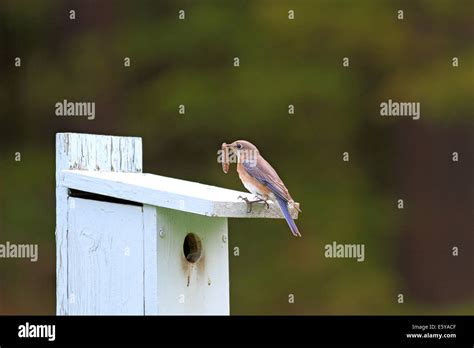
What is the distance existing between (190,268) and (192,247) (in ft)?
0.38

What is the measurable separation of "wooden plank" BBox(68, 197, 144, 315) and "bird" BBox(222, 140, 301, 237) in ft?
1.64

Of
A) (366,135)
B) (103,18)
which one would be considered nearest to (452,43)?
(366,135)

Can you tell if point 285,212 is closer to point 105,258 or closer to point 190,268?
point 190,268

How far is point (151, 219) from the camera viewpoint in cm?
406

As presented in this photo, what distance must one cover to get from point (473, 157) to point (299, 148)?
74.7 inches

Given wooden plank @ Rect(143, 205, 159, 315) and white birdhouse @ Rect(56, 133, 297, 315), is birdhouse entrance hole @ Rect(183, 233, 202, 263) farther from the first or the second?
wooden plank @ Rect(143, 205, 159, 315)

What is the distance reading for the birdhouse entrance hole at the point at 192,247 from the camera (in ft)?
14.1

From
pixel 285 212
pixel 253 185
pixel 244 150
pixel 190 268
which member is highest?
pixel 244 150

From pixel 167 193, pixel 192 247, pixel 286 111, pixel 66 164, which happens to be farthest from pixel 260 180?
pixel 286 111

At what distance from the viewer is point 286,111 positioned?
34.0 feet

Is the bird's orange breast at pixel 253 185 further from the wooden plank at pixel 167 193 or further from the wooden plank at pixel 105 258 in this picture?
the wooden plank at pixel 105 258

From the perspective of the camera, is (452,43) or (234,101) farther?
(452,43)
